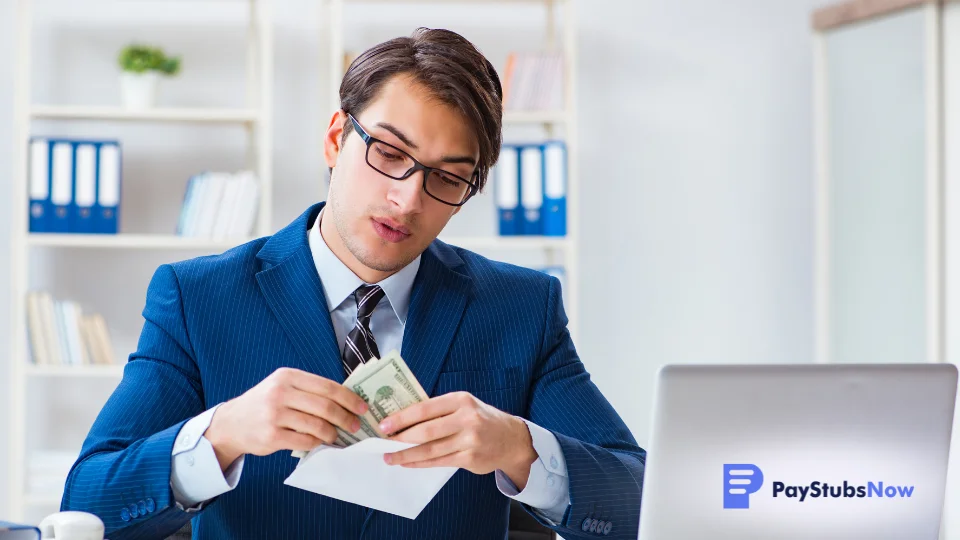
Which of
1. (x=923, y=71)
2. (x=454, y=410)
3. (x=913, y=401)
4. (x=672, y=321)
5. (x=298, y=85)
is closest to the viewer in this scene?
(x=913, y=401)

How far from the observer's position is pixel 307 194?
3.64m

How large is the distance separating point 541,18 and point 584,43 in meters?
0.19

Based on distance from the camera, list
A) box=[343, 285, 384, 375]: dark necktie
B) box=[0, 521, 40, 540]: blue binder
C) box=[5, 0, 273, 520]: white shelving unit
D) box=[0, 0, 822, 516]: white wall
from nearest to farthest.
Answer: box=[0, 521, 40, 540]: blue binder → box=[343, 285, 384, 375]: dark necktie → box=[5, 0, 273, 520]: white shelving unit → box=[0, 0, 822, 516]: white wall

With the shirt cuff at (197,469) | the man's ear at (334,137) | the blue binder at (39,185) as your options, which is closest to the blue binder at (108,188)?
the blue binder at (39,185)

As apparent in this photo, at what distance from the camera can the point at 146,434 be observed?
1391 mm

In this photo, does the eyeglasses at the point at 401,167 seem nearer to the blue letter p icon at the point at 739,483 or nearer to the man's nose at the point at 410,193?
the man's nose at the point at 410,193

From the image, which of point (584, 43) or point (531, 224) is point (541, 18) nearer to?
point (584, 43)

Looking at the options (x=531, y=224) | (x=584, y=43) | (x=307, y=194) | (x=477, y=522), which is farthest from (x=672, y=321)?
(x=477, y=522)

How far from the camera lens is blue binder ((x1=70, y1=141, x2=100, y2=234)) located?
10.4ft

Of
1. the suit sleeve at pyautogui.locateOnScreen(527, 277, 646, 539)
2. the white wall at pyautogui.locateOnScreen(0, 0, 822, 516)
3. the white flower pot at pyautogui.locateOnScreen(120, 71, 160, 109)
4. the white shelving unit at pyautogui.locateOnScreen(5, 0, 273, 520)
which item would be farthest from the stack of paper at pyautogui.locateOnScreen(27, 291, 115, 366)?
the suit sleeve at pyautogui.locateOnScreen(527, 277, 646, 539)

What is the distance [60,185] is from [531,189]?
1.54m

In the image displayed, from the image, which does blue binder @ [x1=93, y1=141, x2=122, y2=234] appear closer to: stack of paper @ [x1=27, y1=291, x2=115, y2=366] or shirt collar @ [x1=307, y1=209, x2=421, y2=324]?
stack of paper @ [x1=27, y1=291, x2=115, y2=366]

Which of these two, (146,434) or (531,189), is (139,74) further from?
(146,434)

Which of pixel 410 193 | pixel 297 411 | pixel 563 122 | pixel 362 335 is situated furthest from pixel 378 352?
pixel 563 122
